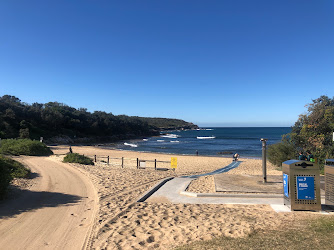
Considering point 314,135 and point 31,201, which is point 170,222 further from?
point 314,135

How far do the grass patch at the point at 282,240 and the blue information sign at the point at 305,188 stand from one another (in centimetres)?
97

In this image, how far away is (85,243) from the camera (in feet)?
12.7

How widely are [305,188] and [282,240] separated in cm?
196

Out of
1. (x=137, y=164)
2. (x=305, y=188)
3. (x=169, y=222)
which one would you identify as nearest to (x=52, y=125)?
(x=137, y=164)

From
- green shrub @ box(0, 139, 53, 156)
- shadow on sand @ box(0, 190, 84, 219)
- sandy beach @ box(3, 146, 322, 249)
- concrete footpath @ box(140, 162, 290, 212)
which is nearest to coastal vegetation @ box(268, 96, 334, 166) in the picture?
concrete footpath @ box(140, 162, 290, 212)

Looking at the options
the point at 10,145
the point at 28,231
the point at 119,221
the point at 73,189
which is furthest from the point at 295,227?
the point at 10,145

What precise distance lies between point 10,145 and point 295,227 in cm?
2312

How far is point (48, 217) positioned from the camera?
5.06 metres

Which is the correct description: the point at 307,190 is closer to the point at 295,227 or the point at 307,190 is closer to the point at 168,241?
the point at 295,227

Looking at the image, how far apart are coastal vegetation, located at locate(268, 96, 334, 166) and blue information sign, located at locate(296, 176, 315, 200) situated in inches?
283

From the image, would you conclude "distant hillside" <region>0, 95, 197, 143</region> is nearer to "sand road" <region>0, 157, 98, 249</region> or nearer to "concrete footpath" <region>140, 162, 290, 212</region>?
"sand road" <region>0, 157, 98, 249</region>

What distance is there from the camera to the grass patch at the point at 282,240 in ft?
11.5

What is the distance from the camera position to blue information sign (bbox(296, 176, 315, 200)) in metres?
5.14

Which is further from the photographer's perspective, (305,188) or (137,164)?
(137,164)
